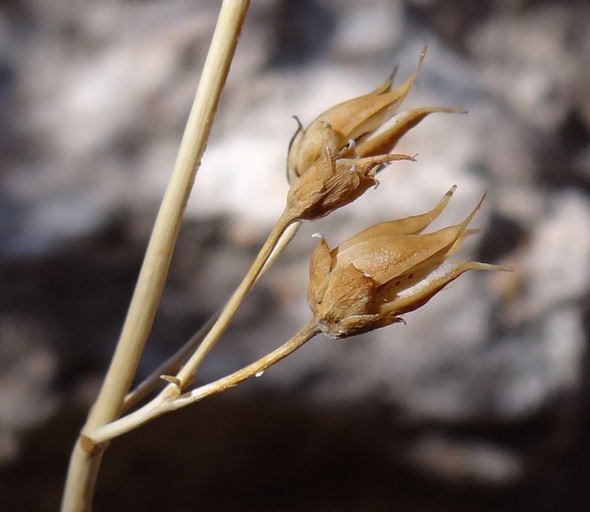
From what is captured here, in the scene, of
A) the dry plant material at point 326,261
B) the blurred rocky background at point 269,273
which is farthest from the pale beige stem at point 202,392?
the blurred rocky background at point 269,273

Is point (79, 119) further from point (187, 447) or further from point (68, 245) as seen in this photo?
point (187, 447)

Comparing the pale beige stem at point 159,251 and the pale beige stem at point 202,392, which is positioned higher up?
the pale beige stem at point 159,251

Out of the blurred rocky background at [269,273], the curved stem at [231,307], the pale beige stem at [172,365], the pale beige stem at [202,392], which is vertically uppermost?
the blurred rocky background at [269,273]

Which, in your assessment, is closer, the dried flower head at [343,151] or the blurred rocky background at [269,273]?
the dried flower head at [343,151]

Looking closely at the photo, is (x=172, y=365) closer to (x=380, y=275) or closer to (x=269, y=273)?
(x=380, y=275)

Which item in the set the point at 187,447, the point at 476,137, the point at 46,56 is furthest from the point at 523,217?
the point at 46,56

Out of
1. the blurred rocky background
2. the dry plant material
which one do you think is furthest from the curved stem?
the blurred rocky background

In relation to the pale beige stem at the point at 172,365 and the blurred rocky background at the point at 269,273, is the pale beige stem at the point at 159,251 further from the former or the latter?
the blurred rocky background at the point at 269,273
